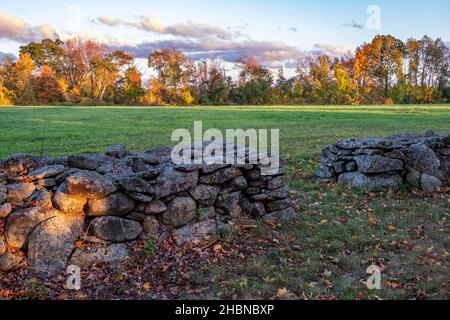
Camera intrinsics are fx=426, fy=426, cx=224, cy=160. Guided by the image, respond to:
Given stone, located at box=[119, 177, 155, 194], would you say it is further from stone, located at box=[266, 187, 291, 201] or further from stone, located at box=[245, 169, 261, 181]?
stone, located at box=[266, 187, 291, 201]

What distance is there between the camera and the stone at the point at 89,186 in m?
6.58

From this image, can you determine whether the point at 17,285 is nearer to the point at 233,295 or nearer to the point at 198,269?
the point at 198,269

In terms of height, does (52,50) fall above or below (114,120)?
above

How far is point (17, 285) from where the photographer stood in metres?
5.82

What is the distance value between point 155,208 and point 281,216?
8.82 feet

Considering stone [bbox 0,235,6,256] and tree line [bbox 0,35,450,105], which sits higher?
tree line [bbox 0,35,450,105]

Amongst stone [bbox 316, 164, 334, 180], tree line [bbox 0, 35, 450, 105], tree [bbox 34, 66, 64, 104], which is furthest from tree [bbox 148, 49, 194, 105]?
stone [bbox 316, 164, 334, 180]

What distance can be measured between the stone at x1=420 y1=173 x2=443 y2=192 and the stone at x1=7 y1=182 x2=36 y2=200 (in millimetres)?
8809

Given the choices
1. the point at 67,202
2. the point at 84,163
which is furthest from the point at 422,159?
the point at 67,202

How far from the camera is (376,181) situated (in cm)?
1062

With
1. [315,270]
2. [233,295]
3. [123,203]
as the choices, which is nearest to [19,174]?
[123,203]

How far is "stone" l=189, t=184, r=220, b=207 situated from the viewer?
24.8ft
